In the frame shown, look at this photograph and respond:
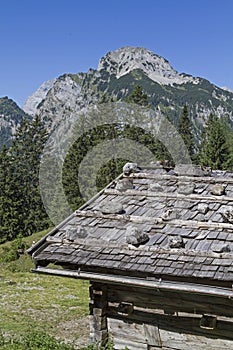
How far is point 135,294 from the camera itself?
23.5 feet

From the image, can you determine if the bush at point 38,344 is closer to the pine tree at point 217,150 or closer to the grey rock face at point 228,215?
the grey rock face at point 228,215

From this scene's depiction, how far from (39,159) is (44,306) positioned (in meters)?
35.7

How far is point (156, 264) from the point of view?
20.4 feet

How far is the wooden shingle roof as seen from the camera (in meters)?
6.13

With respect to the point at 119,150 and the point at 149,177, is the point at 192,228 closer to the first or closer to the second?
the point at 149,177

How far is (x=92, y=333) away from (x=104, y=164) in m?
30.8

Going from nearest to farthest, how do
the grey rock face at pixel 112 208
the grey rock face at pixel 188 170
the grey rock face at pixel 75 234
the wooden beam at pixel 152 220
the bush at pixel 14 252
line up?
the wooden beam at pixel 152 220 → the grey rock face at pixel 75 234 → the grey rock face at pixel 112 208 → the grey rock face at pixel 188 170 → the bush at pixel 14 252

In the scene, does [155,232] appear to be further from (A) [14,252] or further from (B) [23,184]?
(B) [23,184]

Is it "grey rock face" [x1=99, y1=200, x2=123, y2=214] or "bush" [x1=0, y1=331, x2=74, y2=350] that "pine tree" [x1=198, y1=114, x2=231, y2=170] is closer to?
"grey rock face" [x1=99, y1=200, x2=123, y2=214]

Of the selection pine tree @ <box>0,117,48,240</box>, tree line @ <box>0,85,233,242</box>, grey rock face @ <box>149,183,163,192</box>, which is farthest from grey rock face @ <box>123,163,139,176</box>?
pine tree @ <box>0,117,48,240</box>

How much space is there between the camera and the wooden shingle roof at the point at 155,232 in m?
6.13

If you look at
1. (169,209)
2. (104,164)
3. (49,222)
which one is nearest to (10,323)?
(169,209)

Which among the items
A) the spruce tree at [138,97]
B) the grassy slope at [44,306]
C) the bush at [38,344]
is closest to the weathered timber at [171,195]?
the bush at [38,344]

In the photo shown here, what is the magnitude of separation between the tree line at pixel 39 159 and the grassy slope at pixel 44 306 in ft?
56.9
